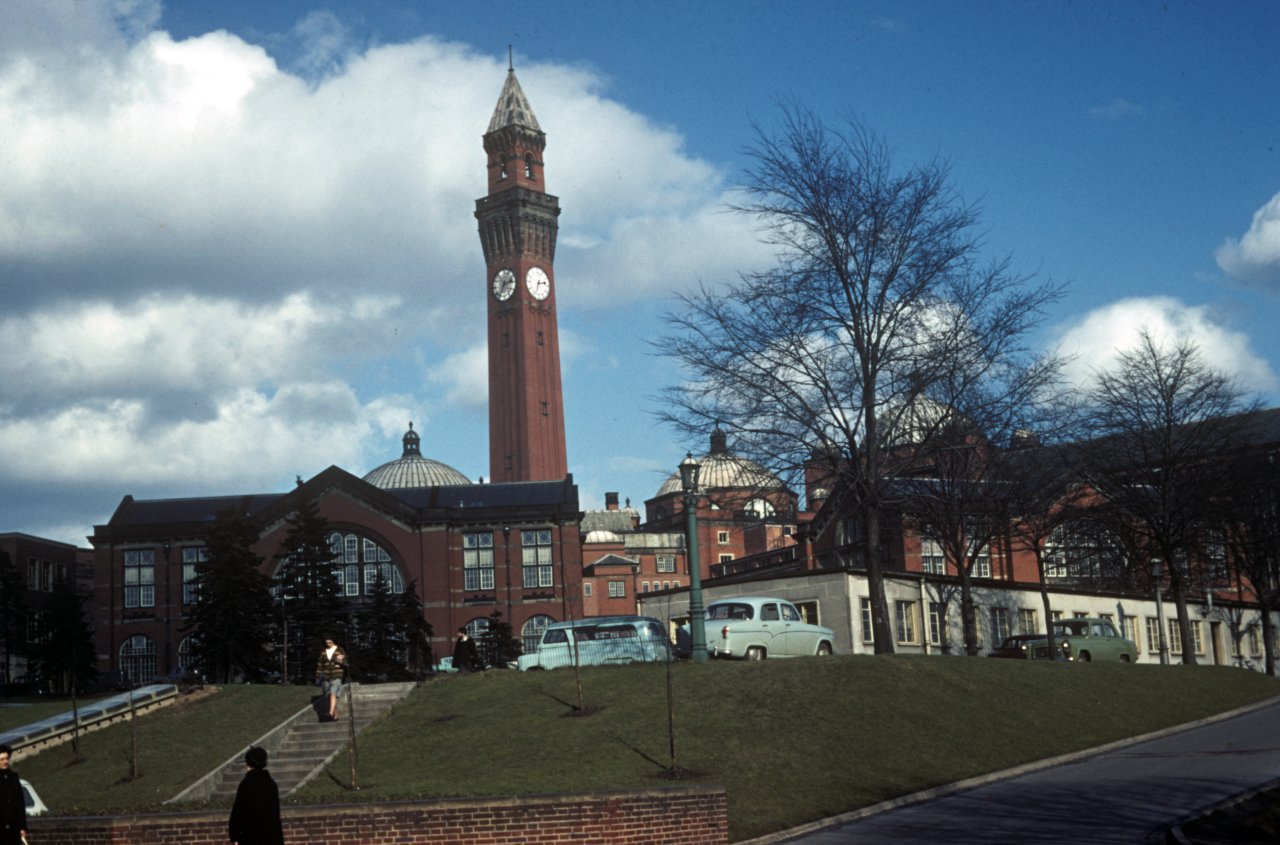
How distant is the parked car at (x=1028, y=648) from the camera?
42.6 m

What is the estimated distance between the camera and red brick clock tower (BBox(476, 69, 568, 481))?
115625 millimetres

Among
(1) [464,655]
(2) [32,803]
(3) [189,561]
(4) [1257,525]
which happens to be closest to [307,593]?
(1) [464,655]

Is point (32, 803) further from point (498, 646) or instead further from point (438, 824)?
point (498, 646)

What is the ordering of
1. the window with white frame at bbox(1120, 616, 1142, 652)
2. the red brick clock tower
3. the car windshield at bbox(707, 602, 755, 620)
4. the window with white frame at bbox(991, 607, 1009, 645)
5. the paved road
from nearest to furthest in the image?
the paved road
the car windshield at bbox(707, 602, 755, 620)
the window with white frame at bbox(991, 607, 1009, 645)
the window with white frame at bbox(1120, 616, 1142, 652)
the red brick clock tower

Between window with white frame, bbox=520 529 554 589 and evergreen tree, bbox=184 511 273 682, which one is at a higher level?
window with white frame, bbox=520 529 554 589

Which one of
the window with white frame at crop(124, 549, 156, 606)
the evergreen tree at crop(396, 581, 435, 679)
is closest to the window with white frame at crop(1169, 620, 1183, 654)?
the evergreen tree at crop(396, 581, 435, 679)

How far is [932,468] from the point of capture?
4144 cm

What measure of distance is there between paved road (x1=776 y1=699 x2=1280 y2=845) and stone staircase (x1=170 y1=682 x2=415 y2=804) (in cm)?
955

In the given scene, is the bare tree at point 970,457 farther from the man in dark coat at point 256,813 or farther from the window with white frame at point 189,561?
the window with white frame at point 189,561

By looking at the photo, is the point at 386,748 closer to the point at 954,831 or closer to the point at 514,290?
the point at 954,831

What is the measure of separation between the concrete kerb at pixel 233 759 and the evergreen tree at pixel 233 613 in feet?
82.3

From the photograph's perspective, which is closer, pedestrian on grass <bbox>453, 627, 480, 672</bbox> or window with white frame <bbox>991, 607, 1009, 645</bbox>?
pedestrian on grass <bbox>453, 627, 480, 672</bbox>

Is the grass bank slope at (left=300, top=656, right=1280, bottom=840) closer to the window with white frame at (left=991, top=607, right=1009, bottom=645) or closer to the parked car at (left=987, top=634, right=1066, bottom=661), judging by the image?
the parked car at (left=987, top=634, right=1066, bottom=661)

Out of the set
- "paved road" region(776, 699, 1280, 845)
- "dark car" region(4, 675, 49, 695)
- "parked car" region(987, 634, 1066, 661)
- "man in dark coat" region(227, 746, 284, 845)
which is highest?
"dark car" region(4, 675, 49, 695)
